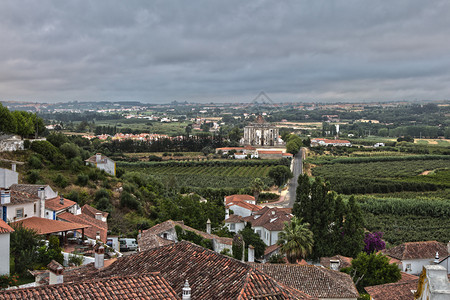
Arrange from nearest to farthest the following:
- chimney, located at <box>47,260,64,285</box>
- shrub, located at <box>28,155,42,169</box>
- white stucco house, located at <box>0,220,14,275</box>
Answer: chimney, located at <box>47,260,64,285</box>
white stucco house, located at <box>0,220,14,275</box>
shrub, located at <box>28,155,42,169</box>

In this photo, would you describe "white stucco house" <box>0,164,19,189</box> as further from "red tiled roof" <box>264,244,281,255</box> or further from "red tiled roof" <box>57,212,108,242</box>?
"red tiled roof" <box>264,244,281,255</box>

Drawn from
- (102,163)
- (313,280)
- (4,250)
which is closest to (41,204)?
(4,250)

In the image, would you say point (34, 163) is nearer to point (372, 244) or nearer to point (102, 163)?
point (102, 163)

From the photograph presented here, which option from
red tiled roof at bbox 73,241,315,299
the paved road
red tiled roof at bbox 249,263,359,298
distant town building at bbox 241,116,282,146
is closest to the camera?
red tiled roof at bbox 73,241,315,299

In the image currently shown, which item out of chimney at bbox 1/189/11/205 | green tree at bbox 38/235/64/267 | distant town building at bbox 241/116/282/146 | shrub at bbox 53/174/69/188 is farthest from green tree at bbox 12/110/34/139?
distant town building at bbox 241/116/282/146

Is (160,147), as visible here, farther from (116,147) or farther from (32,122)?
(32,122)

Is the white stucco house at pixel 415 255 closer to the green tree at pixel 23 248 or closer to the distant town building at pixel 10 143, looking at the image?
the green tree at pixel 23 248

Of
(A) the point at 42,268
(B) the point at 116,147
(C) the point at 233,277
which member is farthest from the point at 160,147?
(C) the point at 233,277
